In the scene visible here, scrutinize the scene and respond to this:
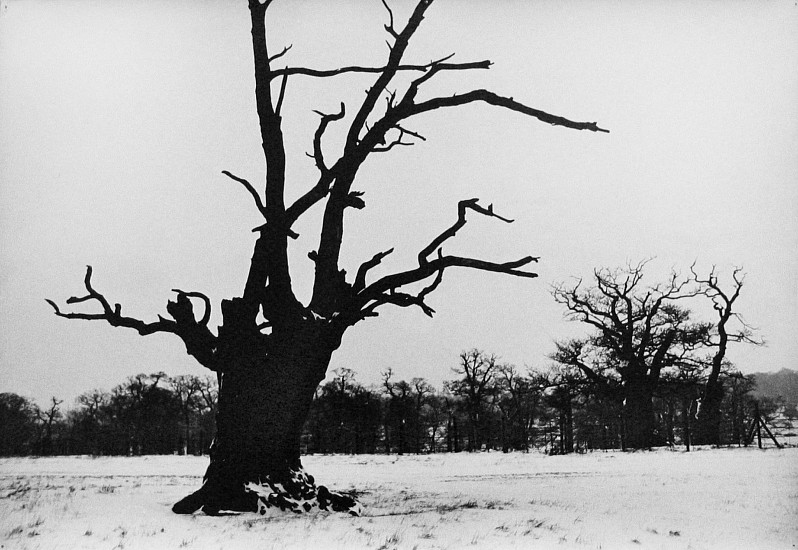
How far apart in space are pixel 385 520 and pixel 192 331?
4239 millimetres

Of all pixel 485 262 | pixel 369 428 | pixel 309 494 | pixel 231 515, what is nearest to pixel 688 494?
pixel 485 262

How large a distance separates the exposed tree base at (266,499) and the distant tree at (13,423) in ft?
59.8

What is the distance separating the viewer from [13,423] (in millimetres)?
28562

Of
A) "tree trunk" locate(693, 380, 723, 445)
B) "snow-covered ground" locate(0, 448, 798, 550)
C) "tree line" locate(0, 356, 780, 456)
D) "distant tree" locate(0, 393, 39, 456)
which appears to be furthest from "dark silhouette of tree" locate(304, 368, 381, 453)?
"snow-covered ground" locate(0, 448, 798, 550)

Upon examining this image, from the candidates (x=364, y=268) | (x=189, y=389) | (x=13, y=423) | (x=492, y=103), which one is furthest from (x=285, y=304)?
(x=189, y=389)

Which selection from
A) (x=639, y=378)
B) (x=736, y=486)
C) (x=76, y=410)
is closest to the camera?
(x=736, y=486)

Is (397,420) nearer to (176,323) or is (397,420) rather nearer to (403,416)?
(403,416)

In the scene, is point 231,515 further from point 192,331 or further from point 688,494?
point 688,494

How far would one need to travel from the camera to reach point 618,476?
1506 cm

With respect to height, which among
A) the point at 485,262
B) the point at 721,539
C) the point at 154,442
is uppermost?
the point at 485,262

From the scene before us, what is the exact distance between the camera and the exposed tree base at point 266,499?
8.15 metres

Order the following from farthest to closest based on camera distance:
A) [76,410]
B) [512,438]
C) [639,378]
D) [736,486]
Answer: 1. [76,410]
2. [512,438]
3. [639,378]
4. [736,486]

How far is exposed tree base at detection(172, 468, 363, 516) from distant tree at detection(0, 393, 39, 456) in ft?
59.8

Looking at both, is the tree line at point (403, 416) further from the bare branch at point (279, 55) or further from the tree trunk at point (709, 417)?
the bare branch at point (279, 55)
